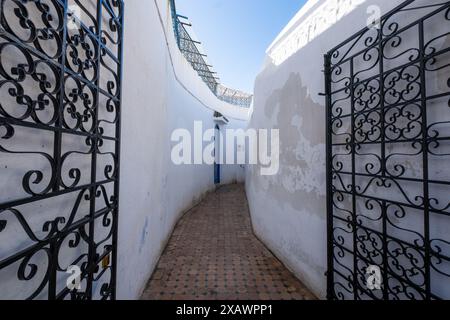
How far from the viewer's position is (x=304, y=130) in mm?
2426

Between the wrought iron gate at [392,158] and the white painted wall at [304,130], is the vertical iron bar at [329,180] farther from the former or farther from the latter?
the white painted wall at [304,130]

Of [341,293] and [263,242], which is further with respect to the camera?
[263,242]

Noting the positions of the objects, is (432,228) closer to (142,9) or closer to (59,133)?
(59,133)

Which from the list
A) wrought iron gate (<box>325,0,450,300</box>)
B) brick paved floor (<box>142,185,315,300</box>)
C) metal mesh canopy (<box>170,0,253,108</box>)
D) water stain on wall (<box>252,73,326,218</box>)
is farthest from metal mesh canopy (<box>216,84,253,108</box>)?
wrought iron gate (<box>325,0,450,300</box>)

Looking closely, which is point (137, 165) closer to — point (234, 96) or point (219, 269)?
point (219, 269)

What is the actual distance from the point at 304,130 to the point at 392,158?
3.56 ft

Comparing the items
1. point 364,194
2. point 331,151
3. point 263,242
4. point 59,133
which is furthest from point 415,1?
point 263,242

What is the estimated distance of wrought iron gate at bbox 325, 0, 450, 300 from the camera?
1171mm

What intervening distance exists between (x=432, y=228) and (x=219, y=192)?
7016 millimetres

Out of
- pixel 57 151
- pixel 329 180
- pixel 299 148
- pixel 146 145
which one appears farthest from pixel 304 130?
pixel 57 151

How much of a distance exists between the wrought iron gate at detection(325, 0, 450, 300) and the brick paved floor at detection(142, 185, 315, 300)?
0.76 meters

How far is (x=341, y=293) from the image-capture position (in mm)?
1771

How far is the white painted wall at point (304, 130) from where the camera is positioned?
206 centimetres

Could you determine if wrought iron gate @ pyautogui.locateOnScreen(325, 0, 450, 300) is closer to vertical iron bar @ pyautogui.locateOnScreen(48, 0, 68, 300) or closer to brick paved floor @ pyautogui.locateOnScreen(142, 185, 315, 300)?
brick paved floor @ pyautogui.locateOnScreen(142, 185, 315, 300)
